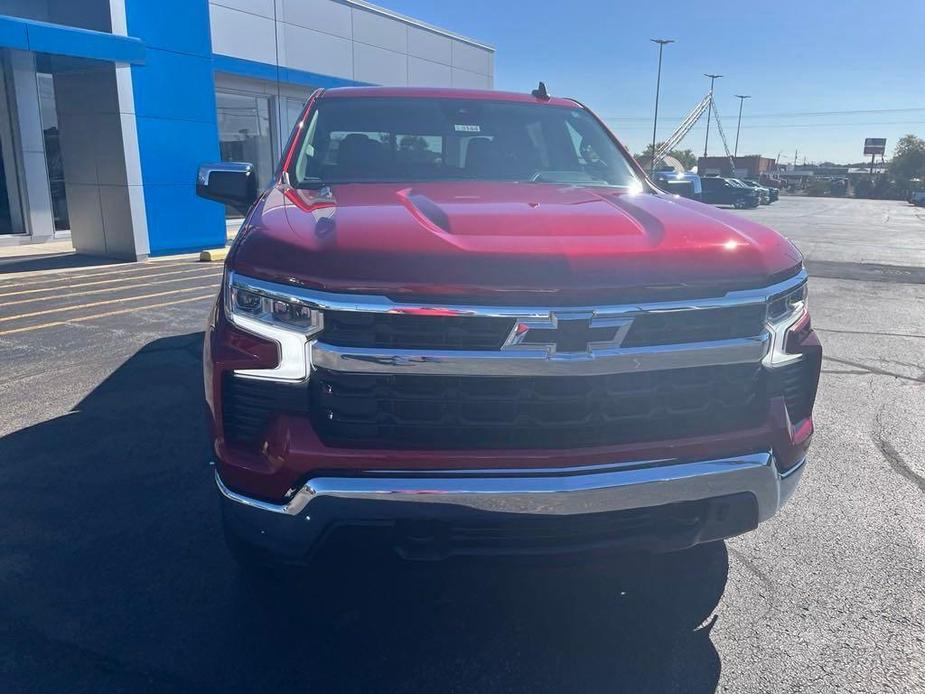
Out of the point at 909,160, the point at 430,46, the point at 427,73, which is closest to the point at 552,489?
the point at 427,73

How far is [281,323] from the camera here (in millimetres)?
1969

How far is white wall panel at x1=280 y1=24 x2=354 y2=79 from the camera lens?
57.4ft

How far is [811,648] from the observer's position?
241 centimetres

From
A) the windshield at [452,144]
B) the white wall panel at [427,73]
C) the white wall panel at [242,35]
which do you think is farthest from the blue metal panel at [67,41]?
the white wall panel at [427,73]

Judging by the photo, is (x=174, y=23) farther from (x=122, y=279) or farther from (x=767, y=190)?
(x=767, y=190)

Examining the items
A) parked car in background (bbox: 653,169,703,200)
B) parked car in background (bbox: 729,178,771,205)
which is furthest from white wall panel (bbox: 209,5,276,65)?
parked car in background (bbox: 729,178,771,205)

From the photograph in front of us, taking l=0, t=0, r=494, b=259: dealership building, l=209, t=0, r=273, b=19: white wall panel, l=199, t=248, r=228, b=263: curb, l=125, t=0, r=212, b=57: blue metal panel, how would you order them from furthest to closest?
l=209, t=0, r=273, b=19: white wall panel → l=199, t=248, r=228, b=263: curb → l=125, t=0, r=212, b=57: blue metal panel → l=0, t=0, r=494, b=259: dealership building

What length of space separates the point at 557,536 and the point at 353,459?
0.62 m

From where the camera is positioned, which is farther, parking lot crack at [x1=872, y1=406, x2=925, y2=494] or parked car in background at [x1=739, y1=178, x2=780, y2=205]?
parked car in background at [x1=739, y1=178, x2=780, y2=205]

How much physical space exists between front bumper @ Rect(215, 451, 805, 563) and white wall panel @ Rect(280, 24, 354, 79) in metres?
17.4

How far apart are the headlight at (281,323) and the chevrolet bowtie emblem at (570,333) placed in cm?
54

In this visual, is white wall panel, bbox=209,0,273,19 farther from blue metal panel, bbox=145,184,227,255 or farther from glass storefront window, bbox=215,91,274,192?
blue metal panel, bbox=145,184,227,255

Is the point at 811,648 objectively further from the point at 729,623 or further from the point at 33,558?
the point at 33,558

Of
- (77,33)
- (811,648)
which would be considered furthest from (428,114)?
(77,33)
